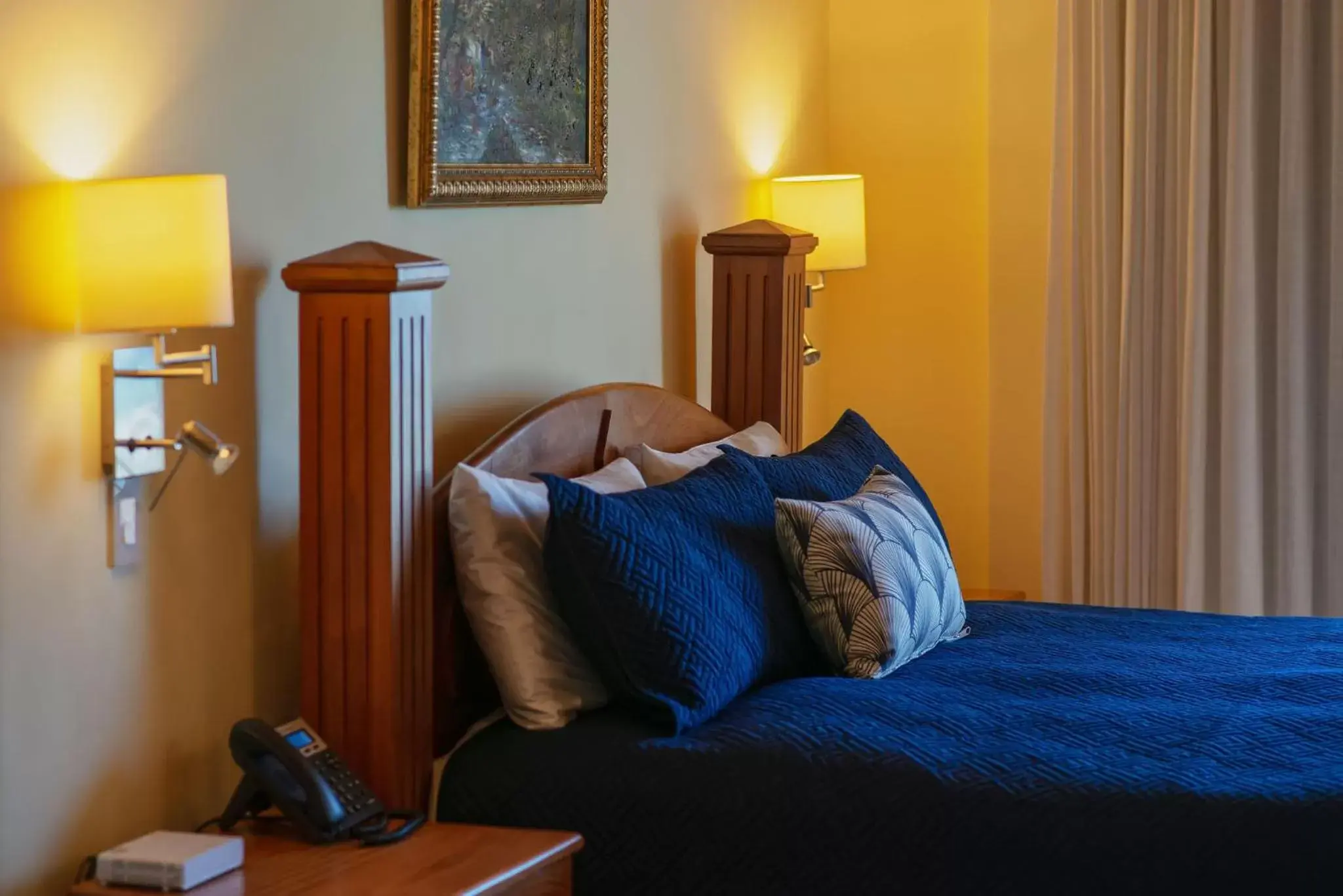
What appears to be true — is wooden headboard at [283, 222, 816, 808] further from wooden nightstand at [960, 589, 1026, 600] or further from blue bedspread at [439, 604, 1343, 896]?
wooden nightstand at [960, 589, 1026, 600]

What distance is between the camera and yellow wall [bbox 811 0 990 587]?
4.39m

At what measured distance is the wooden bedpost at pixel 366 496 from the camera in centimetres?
202

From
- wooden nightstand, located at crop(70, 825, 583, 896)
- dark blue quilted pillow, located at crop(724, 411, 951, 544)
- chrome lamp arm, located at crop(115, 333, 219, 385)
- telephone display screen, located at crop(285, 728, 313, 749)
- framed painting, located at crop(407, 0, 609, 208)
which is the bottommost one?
wooden nightstand, located at crop(70, 825, 583, 896)

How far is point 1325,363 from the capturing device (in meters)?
3.85

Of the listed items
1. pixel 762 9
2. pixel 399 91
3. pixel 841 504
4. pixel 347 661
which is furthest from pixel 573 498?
pixel 762 9

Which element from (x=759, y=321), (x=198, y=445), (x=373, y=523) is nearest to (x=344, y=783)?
(x=373, y=523)

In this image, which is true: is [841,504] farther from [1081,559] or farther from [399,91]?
[1081,559]

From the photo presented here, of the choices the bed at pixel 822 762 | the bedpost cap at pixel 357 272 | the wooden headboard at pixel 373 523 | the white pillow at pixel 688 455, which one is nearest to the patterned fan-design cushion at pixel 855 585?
the bed at pixel 822 762

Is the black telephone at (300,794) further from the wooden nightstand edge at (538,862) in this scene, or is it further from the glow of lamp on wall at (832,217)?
the glow of lamp on wall at (832,217)

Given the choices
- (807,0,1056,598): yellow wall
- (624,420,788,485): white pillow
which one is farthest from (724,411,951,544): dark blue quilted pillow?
(807,0,1056,598): yellow wall

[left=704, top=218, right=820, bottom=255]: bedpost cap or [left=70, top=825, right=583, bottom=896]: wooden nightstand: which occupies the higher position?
[left=704, top=218, right=820, bottom=255]: bedpost cap

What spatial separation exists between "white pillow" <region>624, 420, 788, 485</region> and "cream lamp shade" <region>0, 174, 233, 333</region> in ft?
3.28

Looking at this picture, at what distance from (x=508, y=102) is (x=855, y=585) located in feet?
3.31

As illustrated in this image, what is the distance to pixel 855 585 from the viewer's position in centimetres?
239
